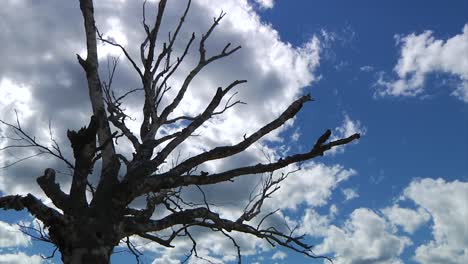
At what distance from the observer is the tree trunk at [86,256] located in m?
5.33

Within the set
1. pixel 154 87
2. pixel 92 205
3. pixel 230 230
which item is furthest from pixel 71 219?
pixel 154 87

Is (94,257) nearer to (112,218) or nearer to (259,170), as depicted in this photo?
(112,218)

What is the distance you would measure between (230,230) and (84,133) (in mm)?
2397

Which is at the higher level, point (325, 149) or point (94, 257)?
point (325, 149)

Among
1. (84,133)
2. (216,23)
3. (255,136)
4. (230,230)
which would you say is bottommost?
(230,230)

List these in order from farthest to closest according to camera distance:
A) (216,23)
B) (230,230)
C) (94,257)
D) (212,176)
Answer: (216,23) → (230,230) → (212,176) → (94,257)

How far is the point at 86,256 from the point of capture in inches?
210

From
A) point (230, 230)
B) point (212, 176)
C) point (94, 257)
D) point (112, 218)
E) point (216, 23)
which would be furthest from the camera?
point (216, 23)

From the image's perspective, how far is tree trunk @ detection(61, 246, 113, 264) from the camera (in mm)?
5328

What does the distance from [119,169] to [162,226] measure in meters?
0.97

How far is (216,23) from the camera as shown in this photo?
34.3 feet

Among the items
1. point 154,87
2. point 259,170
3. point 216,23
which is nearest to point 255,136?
point 259,170

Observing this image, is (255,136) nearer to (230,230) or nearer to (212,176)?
(212,176)

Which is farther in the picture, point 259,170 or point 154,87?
point 154,87
